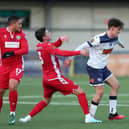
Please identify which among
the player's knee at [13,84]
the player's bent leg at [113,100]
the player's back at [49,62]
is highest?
the player's back at [49,62]

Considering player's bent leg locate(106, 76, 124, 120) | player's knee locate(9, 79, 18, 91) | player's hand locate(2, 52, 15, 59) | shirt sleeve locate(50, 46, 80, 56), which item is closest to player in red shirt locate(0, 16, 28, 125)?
player's hand locate(2, 52, 15, 59)

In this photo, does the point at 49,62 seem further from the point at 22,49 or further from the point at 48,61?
the point at 22,49

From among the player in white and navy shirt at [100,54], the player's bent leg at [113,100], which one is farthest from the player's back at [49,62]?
the player's bent leg at [113,100]

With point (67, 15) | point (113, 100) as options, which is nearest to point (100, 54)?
point (113, 100)

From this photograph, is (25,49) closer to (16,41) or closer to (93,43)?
(16,41)

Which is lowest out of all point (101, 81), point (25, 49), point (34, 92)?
point (34, 92)

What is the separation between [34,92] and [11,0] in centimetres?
1710

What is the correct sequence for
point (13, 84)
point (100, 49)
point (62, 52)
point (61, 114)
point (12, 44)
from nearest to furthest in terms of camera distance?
1. point (62, 52)
2. point (13, 84)
3. point (12, 44)
4. point (100, 49)
5. point (61, 114)

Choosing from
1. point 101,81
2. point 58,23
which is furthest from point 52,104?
point 58,23

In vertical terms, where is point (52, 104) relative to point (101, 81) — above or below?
below

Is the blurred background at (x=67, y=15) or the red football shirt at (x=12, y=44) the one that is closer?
the red football shirt at (x=12, y=44)

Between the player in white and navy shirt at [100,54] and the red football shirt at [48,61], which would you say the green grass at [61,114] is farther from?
the red football shirt at [48,61]

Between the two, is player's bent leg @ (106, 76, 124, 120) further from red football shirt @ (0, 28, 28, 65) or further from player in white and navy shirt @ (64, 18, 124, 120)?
red football shirt @ (0, 28, 28, 65)

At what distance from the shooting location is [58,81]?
9.54 meters
